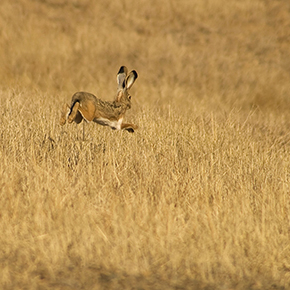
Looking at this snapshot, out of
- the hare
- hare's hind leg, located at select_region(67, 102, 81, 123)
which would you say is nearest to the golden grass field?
the hare

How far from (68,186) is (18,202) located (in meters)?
0.65

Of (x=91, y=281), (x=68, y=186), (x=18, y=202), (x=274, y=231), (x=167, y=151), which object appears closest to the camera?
(x=91, y=281)

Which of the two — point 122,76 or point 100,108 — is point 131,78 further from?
point 100,108

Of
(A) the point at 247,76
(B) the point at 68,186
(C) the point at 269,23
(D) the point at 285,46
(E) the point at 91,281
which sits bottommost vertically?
(E) the point at 91,281

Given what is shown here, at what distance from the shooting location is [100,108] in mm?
5910

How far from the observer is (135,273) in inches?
181

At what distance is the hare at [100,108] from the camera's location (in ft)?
18.3

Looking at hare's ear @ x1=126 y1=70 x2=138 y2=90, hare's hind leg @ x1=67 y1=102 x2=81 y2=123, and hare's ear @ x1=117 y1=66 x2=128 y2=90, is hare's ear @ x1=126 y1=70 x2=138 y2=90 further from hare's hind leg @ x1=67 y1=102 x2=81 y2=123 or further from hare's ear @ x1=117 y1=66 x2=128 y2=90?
hare's hind leg @ x1=67 y1=102 x2=81 y2=123

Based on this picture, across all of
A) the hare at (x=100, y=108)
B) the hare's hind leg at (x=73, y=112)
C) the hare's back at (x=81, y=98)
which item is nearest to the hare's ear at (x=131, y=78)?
the hare at (x=100, y=108)

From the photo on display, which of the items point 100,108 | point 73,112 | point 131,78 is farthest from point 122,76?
point 73,112

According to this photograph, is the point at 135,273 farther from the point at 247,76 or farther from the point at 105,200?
the point at 247,76

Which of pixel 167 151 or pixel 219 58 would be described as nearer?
pixel 167 151

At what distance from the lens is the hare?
5.59m

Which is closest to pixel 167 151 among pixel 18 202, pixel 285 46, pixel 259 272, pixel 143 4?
pixel 18 202
